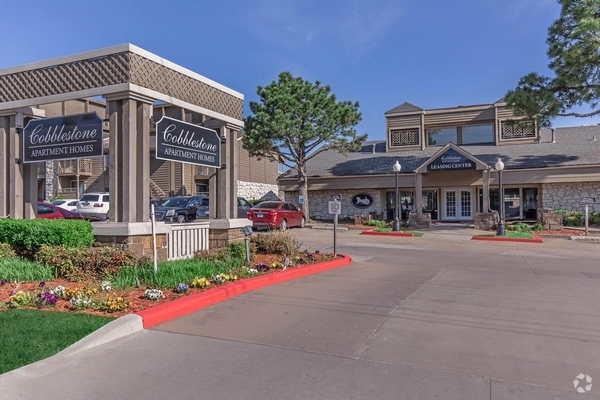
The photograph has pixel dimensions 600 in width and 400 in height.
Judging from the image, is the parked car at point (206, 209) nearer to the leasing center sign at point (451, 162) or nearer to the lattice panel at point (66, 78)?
the leasing center sign at point (451, 162)

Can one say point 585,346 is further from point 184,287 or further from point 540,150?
point 540,150

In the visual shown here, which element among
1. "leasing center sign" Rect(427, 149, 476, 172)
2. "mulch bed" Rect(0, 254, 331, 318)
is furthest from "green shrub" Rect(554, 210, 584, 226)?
"mulch bed" Rect(0, 254, 331, 318)

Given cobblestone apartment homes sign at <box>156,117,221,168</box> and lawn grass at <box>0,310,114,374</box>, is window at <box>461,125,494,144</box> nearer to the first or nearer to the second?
cobblestone apartment homes sign at <box>156,117,221,168</box>

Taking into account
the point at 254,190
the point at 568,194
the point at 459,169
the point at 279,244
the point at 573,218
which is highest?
the point at 459,169

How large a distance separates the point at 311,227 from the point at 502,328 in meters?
18.6

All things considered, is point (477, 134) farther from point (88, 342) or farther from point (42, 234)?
point (88, 342)

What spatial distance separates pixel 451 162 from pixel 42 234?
2030 centimetres

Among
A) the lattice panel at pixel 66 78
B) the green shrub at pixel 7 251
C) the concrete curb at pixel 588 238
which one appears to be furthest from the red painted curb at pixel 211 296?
the concrete curb at pixel 588 238

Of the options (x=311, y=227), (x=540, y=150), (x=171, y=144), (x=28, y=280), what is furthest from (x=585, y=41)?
(x=28, y=280)

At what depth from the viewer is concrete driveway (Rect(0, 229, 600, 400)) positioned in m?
3.98

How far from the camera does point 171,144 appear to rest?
9844 mm

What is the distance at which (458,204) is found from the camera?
2761 centimetres

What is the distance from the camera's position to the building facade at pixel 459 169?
24375 mm
